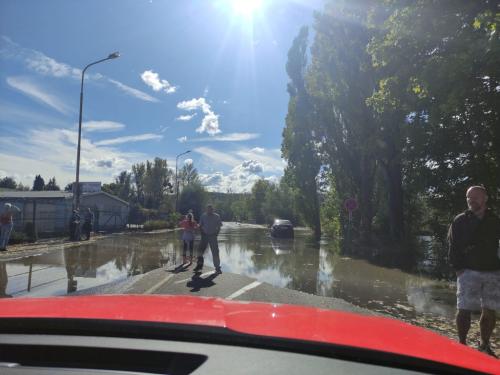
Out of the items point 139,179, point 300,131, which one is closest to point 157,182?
point 139,179

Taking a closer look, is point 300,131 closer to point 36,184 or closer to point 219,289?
point 219,289

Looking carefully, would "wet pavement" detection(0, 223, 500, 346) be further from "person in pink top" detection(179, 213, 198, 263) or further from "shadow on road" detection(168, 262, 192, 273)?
"person in pink top" detection(179, 213, 198, 263)

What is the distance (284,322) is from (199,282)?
8488mm

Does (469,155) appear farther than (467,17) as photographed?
Yes

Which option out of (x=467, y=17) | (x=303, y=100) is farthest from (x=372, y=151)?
(x=303, y=100)

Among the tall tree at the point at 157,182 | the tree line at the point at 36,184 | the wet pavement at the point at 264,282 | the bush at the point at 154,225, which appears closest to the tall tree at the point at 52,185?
the tree line at the point at 36,184

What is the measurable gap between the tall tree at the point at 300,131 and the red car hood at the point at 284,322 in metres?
28.5

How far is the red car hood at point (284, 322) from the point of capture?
5.94 ft

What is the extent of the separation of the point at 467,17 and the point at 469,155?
21.6ft

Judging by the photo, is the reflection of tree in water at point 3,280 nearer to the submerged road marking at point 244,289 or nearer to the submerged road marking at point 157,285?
the submerged road marking at point 157,285

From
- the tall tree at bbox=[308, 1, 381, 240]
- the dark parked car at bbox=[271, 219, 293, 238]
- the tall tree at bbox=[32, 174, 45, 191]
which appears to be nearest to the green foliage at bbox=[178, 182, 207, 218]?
the dark parked car at bbox=[271, 219, 293, 238]

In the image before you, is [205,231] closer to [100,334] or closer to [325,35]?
[100,334]

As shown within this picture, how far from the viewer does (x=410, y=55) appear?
1120 cm

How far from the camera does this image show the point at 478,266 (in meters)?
5.22
